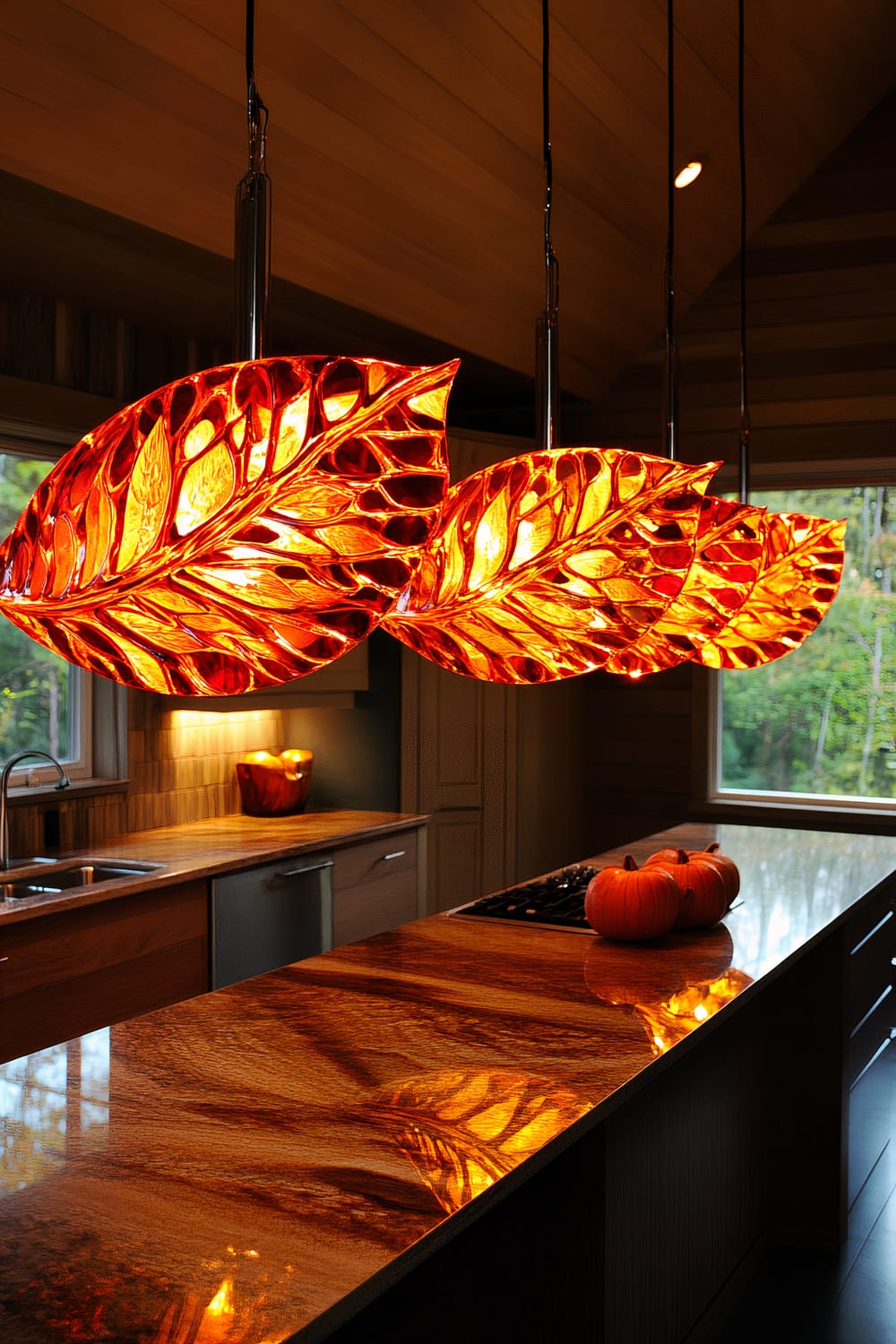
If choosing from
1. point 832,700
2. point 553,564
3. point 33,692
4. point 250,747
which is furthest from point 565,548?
point 832,700

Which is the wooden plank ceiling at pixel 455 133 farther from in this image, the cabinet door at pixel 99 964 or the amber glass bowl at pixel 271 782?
the cabinet door at pixel 99 964

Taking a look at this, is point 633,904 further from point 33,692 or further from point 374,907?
point 33,692

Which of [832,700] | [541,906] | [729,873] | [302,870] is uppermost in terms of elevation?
[832,700]

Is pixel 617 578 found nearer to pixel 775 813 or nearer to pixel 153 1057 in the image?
pixel 153 1057

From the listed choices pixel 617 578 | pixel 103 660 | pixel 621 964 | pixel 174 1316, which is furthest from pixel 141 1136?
pixel 621 964

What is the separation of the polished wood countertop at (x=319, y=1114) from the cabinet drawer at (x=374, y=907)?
1.70m

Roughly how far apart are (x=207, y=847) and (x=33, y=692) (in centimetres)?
76

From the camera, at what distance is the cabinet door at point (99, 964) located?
122 inches

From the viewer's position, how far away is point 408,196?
3854mm

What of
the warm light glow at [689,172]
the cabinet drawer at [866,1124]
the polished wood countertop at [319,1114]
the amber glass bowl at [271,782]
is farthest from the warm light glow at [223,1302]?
the warm light glow at [689,172]

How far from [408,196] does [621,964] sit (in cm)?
250

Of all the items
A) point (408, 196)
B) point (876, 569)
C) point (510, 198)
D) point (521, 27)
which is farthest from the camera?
point (876, 569)

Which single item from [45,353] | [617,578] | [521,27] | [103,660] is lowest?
[103,660]

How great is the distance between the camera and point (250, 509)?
3.14ft
